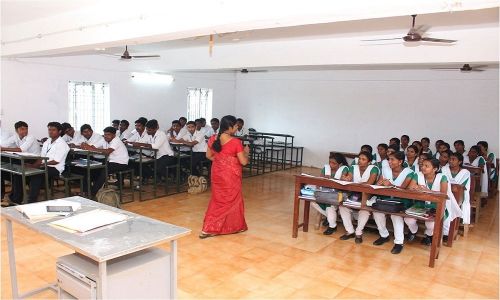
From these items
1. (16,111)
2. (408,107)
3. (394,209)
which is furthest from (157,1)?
(408,107)

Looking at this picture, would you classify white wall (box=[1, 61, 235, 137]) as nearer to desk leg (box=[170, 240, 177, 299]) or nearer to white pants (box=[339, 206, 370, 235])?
white pants (box=[339, 206, 370, 235])

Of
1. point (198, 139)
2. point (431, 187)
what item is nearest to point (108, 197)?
point (198, 139)

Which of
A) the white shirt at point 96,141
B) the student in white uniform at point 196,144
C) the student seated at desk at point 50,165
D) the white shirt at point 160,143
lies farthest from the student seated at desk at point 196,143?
the student seated at desk at point 50,165

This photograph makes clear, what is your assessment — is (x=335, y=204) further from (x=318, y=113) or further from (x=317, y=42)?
(x=318, y=113)

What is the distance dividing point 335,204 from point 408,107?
5.87 m

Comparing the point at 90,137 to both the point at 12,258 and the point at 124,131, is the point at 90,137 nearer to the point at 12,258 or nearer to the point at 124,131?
the point at 124,131

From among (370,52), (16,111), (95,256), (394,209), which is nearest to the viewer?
(95,256)

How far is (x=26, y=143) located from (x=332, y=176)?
15.3 ft

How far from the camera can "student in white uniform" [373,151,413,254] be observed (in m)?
4.48

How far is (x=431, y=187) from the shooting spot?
459 cm

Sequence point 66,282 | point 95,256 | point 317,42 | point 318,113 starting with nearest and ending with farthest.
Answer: point 95,256 < point 66,282 < point 317,42 < point 318,113

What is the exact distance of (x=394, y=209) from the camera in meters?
4.25

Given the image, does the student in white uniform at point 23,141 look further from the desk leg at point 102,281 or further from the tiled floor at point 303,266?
the desk leg at point 102,281

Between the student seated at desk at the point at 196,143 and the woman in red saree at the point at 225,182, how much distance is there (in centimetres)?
277
